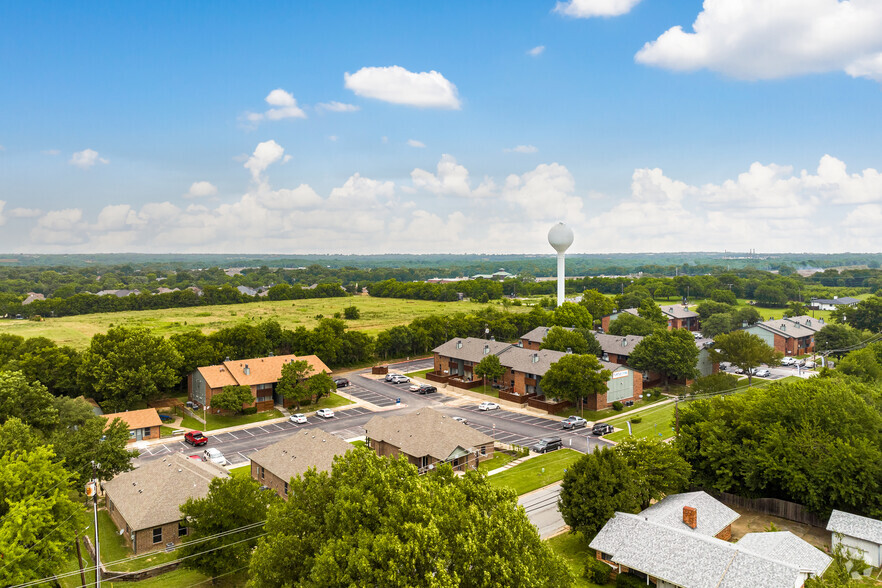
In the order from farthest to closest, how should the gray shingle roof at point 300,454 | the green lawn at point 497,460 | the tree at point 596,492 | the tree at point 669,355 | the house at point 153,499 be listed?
the tree at point 669,355
the green lawn at point 497,460
the gray shingle roof at point 300,454
the house at point 153,499
the tree at point 596,492

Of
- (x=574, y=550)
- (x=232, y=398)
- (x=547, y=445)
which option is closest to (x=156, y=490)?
(x=232, y=398)

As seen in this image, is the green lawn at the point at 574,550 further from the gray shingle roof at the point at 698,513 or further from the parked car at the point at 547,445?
the parked car at the point at 547,445

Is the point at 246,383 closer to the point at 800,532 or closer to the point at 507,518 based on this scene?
the point at 507,518

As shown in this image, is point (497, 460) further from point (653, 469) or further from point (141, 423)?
point (141, 423)

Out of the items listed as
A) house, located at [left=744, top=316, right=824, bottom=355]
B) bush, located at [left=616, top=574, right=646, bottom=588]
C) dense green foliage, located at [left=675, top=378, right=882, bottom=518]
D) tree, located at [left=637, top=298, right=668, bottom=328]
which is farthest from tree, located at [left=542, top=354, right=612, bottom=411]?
tree, located at [left=637, top=298, right=668, bottom=328]

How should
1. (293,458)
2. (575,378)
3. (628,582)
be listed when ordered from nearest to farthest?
(628,582) → (293,458) → (575,378)

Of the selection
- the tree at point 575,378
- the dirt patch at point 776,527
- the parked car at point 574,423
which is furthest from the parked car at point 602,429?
the dirt patch at point 776,527

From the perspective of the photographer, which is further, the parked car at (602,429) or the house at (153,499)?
the parked car at (602,429)
